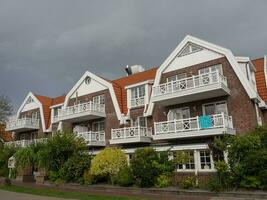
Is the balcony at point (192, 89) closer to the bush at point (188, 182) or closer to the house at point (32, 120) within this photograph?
the bush at point (188, 182)

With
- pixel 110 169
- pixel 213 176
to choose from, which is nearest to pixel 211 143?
pixel 213 176

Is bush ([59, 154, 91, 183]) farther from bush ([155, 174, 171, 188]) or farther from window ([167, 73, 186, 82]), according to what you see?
window ([167, 73, 186, 82])

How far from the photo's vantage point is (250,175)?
50.1 ft

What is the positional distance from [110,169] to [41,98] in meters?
21.6

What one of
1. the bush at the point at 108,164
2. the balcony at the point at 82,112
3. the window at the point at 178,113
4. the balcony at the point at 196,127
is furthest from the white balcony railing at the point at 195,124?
the balcony at the point at 82,112

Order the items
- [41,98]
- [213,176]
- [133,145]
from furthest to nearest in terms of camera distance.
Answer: [41,98], [133,145], [213,176]

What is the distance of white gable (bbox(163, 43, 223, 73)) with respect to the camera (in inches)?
842

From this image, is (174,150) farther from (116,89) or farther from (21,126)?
(21,126)

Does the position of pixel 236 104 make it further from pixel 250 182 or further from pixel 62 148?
pixel 62 148

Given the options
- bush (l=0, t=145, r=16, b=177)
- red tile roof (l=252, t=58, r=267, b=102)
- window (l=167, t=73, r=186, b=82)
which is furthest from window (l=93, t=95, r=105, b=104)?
red tile roof (l=252, t=58, r=267, b=102)

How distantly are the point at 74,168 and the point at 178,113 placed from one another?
9462mm

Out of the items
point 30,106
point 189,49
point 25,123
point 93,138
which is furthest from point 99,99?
point 30,106

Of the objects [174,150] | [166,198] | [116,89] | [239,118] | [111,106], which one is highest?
[116,89]

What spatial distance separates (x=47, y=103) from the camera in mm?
37562
